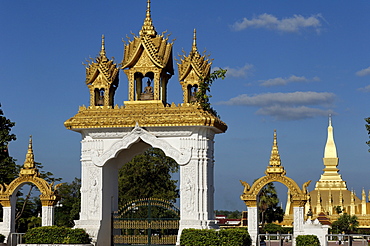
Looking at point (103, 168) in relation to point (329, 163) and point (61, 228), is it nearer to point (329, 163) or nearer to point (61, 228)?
point (61, 228)

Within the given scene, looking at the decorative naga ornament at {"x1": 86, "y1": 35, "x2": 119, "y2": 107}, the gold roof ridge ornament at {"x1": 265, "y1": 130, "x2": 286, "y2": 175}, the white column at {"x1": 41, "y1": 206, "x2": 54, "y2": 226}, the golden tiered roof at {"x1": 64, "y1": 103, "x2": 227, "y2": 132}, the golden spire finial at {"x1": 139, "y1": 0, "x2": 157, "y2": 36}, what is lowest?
the white column at {"x1": 41, "y1": 206, "x2": 54, "y2": 226}

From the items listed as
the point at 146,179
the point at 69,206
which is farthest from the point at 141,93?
the point at 69,206

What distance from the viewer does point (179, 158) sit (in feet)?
82.5

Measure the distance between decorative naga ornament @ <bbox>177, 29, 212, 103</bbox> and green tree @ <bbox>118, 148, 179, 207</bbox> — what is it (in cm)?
1949

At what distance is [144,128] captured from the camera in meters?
25.5

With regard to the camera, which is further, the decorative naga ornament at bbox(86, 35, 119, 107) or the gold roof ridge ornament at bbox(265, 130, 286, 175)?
the decorative naga ornament at bbox(86, 35, 119, 107)

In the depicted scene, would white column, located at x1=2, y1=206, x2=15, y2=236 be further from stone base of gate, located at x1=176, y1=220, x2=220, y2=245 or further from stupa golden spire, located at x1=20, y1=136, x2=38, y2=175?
stone base of gate, located at x1=176, y1=220, x2=220, y2=245

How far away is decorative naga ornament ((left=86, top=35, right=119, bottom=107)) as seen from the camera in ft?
86.3

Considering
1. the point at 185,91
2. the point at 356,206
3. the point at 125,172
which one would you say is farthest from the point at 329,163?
the point at 185,91

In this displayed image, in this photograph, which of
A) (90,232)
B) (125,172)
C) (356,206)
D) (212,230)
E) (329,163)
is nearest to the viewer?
(212,230)

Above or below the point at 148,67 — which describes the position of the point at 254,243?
below

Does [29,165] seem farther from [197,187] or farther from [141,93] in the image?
[197,187]

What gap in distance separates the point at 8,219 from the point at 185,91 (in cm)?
823

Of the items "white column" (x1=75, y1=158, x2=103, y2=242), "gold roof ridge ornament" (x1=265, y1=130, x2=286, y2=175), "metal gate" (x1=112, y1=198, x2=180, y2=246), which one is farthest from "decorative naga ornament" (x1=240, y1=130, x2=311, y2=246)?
"white column" (x1=75, y1=158, x2=103, y2=242)
